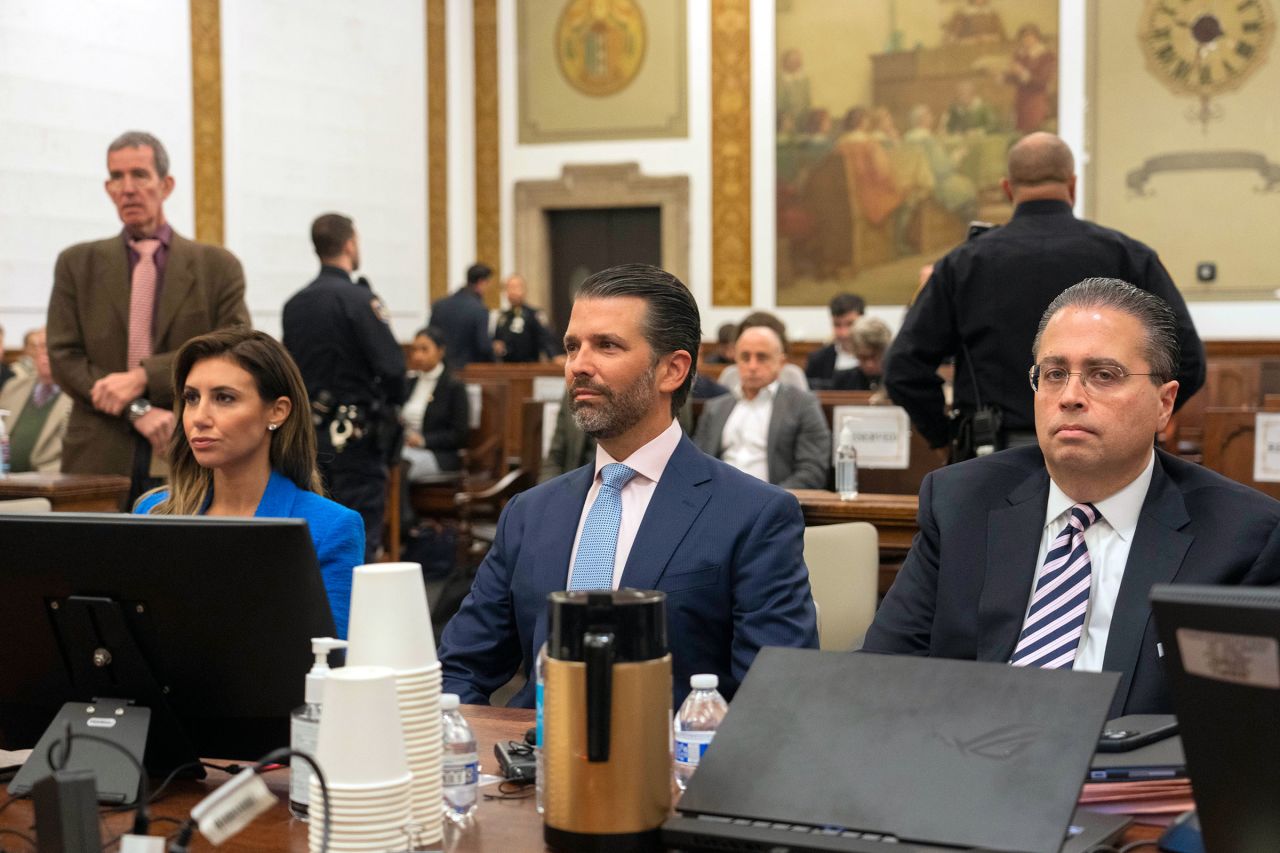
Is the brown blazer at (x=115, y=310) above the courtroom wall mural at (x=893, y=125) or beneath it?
beneath

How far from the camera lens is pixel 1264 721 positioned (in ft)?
4.10

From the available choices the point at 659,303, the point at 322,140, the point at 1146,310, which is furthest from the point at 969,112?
the point at 1146,310

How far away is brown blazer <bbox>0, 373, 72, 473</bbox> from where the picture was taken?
7.37 meters

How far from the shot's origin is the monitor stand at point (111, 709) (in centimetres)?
179

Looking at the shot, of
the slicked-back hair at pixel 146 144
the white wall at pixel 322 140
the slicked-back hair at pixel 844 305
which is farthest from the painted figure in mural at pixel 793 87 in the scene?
the slicked-back hair at pixel 146 144

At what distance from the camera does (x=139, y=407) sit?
4.53 metres

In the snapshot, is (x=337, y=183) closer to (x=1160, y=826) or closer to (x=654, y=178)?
(x=654, y=178)

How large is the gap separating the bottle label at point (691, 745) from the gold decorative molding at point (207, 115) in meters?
10.5

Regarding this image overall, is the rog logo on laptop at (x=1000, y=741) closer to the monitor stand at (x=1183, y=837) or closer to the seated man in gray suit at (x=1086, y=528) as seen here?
the monitor stand at (x=1183, y=837)

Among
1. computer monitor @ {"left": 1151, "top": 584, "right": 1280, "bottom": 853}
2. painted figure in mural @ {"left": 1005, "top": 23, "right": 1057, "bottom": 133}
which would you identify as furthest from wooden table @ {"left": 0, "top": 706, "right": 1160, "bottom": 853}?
painted figure in mural @ {"left": 1005, "top": 23, "right": 1057, "bottom": 133}

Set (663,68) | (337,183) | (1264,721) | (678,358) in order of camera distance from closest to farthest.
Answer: (1264,721) → (678,358) → (337,183) → (663,68)

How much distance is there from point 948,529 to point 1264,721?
1.15 metres

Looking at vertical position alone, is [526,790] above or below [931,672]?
below

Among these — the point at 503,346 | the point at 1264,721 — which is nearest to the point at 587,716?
the point at 1264,721
